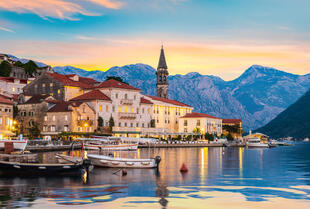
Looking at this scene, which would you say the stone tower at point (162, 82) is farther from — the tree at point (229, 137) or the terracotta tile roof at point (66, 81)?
the terracotta tile roof at point (66, 81)

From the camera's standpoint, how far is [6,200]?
31.7 m

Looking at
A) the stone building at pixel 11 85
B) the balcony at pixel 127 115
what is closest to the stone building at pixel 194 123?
the balcony at pixel 127 115

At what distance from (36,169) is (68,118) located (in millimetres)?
75455

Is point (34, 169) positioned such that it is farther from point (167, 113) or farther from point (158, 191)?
point (167, 113)

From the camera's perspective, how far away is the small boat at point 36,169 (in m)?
45.1

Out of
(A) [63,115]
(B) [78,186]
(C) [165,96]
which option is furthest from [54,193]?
(C) [165,96]

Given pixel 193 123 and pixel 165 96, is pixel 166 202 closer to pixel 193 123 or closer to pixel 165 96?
pixel 193 123

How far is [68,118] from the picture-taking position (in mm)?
119875

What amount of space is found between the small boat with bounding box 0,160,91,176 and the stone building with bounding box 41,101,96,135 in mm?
74267

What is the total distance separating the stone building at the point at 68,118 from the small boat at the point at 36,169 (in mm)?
74267

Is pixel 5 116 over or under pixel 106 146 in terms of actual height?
over

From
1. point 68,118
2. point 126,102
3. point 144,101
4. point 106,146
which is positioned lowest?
point 106,146

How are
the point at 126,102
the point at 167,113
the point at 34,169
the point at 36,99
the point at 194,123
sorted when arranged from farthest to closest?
the point at 194,123, the point at 167,113, the point at 126,102, the point at 36,99, the point at 34,169

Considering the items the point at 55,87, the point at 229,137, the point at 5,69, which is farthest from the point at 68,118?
the point at 229,137
